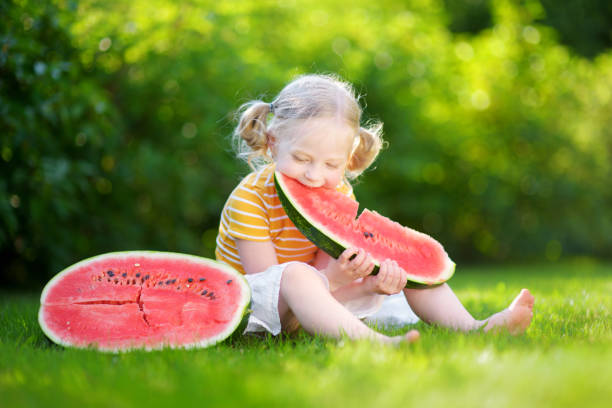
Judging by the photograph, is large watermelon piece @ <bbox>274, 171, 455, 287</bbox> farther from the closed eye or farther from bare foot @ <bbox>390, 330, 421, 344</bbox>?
bare foot @ <bbox>390, 330, 421, 344</bbox>

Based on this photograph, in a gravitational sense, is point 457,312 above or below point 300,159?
below

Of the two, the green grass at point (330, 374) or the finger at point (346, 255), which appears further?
the finger at point (346, 255)

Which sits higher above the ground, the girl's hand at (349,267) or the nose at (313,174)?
the nose at (313,174)

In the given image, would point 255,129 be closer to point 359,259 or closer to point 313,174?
point 313,174

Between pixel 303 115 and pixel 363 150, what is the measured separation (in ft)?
1.96

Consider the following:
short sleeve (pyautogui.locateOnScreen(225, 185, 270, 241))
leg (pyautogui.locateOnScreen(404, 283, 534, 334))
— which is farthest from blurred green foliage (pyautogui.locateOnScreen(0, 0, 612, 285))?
leg (pyautogui.locateOnScreen(404, 283, 534, 334))

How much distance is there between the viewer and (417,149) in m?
8.83

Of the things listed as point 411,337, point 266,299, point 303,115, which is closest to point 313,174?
point 303,115

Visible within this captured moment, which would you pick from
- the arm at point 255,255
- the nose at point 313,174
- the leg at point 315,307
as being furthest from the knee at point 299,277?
the nose at point 313,174

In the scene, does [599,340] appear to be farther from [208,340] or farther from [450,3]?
[450,3]

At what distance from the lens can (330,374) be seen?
1.68 m

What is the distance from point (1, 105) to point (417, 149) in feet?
19.4

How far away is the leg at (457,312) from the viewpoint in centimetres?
240

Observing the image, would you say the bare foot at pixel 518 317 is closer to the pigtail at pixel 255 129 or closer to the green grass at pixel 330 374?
the green grass at pixel 330 374
